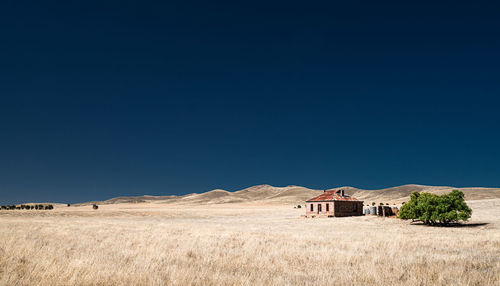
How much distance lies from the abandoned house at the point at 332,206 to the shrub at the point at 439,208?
60.5ft

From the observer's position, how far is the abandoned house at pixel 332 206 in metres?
52.8

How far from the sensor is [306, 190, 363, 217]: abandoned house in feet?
173

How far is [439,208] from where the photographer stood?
31438mm

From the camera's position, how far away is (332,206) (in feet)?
173

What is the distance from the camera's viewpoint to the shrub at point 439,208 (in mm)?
30522

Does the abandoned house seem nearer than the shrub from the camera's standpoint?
No

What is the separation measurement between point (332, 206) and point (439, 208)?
22200 mm

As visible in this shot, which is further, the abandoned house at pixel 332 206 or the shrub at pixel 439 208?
the abandoned house at pixel 332 206

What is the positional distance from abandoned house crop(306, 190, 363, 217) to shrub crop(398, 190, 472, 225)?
18434 mm

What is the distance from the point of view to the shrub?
100 feet

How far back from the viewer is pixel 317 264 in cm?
1101

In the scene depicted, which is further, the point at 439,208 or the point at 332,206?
the point at 332,206

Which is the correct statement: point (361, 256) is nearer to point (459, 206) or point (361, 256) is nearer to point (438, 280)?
point (438, 280)

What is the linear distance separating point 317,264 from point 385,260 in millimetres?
2409
